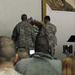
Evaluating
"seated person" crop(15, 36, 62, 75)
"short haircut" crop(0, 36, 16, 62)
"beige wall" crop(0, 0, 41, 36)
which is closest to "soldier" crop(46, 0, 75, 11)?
"beige wall" crop(0, 0, 41, 36)

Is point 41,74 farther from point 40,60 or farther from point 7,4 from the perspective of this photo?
point 7,4

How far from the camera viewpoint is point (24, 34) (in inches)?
320

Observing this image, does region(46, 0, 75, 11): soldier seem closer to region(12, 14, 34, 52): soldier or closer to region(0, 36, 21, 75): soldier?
region(12, 14, 34, 52): soldier

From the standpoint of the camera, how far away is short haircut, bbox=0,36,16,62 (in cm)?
229

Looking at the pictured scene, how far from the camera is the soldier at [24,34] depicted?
8.00 m

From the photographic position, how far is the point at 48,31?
8.54 meters

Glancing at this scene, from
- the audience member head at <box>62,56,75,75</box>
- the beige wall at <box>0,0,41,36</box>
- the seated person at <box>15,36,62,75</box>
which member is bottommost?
the seated person at <box>15,36,62,75</box>

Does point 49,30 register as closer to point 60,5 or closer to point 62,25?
point 62,25

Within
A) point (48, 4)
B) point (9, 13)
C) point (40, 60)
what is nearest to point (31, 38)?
point (9, 13)

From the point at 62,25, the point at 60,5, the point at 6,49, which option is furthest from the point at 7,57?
the point at 60,5

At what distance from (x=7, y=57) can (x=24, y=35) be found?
230 inches

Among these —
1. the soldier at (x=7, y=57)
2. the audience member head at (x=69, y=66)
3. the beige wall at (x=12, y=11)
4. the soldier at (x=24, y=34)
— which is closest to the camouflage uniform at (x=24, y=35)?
the soldier at (x=24, y=34)

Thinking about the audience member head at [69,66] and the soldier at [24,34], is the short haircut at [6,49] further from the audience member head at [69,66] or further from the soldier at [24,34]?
the soldier at [24,34]

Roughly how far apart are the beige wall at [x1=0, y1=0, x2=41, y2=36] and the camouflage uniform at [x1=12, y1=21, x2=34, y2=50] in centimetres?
182
